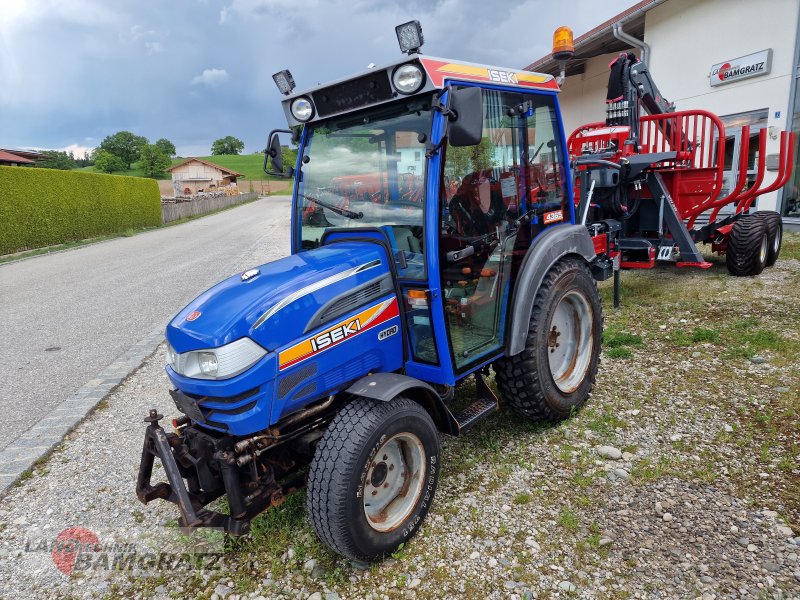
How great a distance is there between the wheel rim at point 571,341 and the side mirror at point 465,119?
1645mm

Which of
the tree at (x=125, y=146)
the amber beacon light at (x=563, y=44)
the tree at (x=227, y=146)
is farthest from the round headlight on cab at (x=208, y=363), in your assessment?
Answer: the tree at (x=227, y=146)

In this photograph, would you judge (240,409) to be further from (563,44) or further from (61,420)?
(563,44)

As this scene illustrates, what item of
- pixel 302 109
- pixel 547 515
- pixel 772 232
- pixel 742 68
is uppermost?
pixel 742 68

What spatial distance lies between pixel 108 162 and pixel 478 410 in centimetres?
9521

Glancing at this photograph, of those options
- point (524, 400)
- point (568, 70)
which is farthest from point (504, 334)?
point (568, 70)

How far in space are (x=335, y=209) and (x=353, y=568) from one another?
1.93 meters

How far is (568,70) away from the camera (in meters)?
17.0

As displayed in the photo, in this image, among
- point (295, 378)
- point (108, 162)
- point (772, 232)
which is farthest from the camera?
point (108, 162)

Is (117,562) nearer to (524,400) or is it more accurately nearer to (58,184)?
(524,400)

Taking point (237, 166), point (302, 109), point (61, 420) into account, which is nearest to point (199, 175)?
point (237, 166)

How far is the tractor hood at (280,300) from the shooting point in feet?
7.88

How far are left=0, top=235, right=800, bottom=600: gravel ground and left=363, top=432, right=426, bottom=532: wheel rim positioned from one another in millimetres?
186

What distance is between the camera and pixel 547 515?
2.89 metres

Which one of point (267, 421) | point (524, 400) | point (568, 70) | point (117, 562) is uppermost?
point (568, 70)
